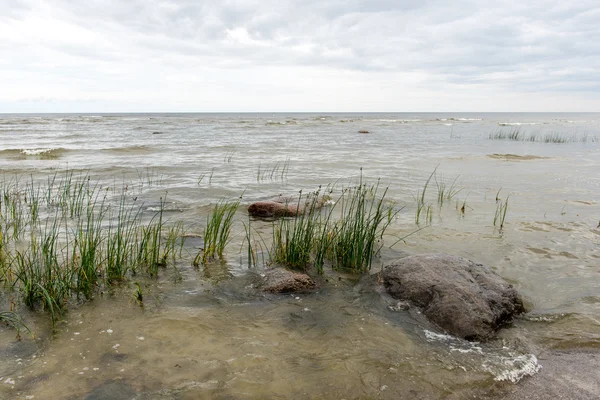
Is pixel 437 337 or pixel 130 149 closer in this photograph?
pixel 437 337

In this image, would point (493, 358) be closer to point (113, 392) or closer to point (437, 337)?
point (437, 337)

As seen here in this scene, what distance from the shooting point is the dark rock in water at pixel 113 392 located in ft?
10.1

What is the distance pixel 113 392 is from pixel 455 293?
3.48m

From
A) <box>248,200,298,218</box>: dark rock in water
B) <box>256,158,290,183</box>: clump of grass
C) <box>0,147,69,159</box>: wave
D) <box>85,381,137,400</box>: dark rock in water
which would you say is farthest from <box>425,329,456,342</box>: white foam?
<box>0,147,69,159</box>: wave

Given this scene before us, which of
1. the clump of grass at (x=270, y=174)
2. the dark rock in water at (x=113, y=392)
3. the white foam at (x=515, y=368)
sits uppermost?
the clump of grass at (x=270, y=174)

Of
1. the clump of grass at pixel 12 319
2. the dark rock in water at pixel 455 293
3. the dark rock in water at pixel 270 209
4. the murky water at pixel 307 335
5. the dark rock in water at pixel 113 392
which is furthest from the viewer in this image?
the dark rock in water at pixel 270 209

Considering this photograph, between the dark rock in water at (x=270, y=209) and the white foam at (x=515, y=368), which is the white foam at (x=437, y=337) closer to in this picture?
the white foam at (x=515, y=368)

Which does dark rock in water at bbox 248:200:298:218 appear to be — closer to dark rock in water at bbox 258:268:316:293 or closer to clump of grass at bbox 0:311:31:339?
dark rock in water at bbox 258:268:316:293

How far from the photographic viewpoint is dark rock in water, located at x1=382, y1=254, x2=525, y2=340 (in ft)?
13.6

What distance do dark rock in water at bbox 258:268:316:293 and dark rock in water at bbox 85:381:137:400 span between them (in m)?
2.05

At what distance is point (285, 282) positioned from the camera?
500cm

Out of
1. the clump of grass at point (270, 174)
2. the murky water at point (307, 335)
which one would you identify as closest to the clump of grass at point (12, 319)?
the murky water at point (307, 335)

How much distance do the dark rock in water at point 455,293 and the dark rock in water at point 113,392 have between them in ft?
9.93

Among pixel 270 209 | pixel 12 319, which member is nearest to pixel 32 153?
pixel 270 209
